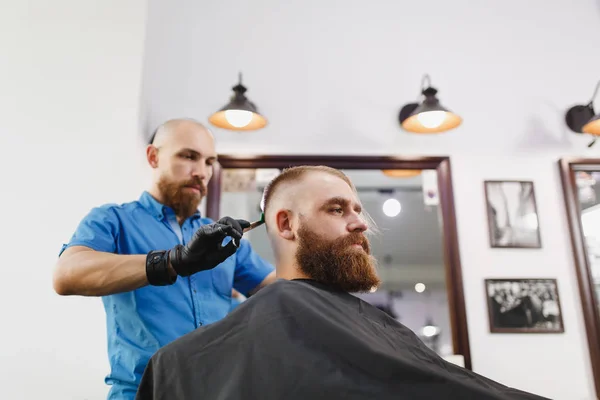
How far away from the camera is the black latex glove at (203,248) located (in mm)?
1359

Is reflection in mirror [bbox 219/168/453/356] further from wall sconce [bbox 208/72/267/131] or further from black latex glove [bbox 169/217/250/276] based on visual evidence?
black latex glove [bbox 169/217/250/276]

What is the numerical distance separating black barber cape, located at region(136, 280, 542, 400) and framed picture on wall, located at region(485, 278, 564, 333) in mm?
1506

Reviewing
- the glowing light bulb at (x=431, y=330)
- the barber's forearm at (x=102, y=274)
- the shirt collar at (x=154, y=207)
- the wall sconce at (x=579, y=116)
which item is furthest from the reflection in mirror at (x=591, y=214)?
the barber's forearm at (x=102, y=274)

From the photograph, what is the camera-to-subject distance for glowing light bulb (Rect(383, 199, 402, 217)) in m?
2.93

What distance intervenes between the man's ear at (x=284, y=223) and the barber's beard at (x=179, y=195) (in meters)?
0.46

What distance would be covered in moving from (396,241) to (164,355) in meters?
2.53

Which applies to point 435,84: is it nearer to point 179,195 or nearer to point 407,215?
point 407,215

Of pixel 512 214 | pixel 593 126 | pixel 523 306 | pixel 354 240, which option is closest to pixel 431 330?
pixel 523 306

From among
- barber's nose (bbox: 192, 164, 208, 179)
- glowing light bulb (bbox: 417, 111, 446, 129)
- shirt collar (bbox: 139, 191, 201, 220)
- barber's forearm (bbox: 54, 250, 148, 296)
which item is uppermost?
glowing light bulb (bbox: 417, 111, 446, 129)

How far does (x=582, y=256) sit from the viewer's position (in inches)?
103

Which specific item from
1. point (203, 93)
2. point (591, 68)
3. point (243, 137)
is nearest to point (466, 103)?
point (591, 68)

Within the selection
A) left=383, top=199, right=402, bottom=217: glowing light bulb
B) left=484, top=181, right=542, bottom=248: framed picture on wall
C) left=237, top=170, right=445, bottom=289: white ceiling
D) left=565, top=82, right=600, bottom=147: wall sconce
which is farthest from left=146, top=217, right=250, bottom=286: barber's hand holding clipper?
left=565, top=82, right=600, bottom=147: wall sconce

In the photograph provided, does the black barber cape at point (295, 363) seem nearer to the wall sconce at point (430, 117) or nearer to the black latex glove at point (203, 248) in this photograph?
the black latex glove at point (203, 248)

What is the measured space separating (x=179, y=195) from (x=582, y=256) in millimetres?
2221
